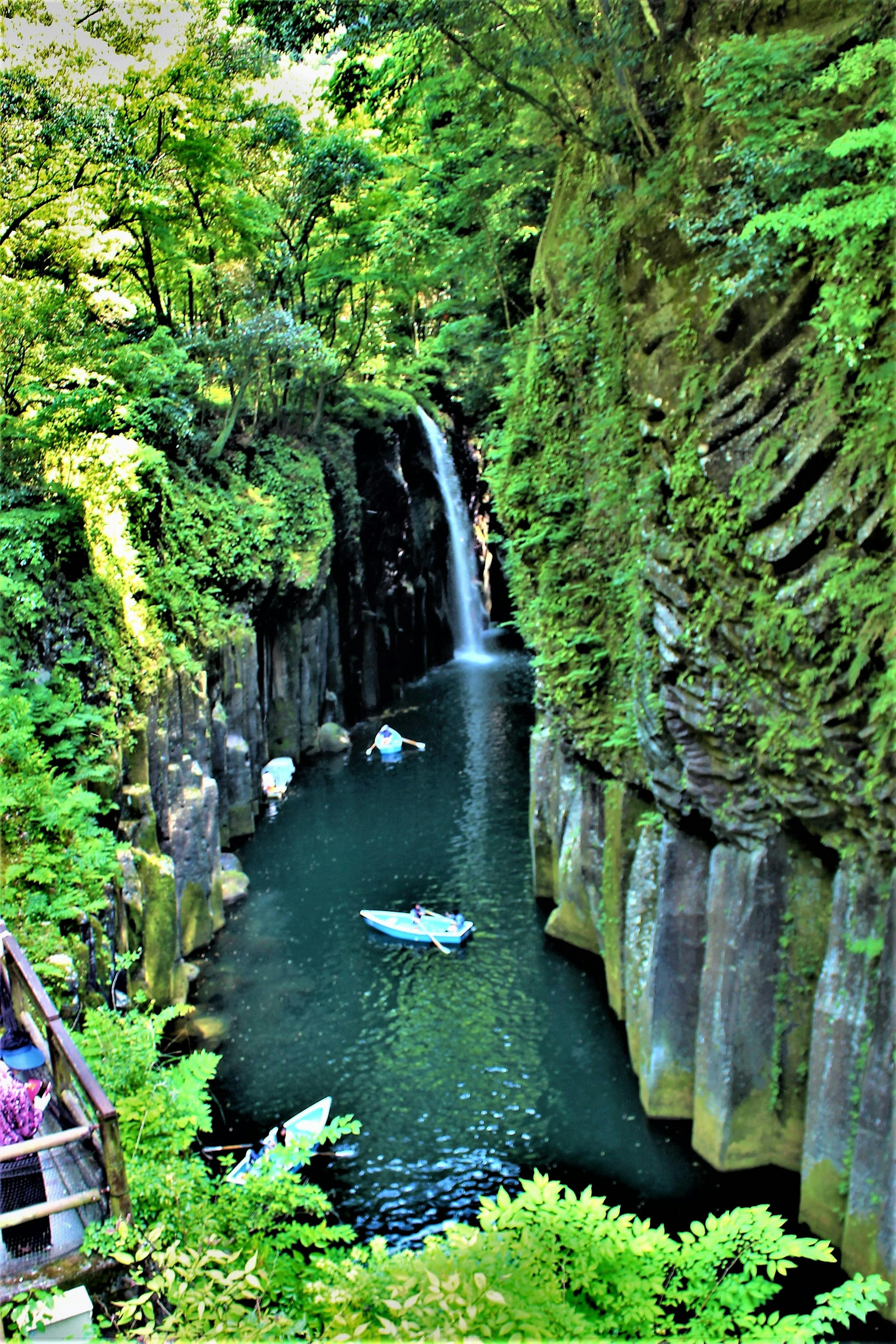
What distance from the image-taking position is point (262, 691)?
32281 mm

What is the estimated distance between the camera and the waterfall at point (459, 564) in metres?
50.1

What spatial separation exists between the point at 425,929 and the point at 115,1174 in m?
14.5

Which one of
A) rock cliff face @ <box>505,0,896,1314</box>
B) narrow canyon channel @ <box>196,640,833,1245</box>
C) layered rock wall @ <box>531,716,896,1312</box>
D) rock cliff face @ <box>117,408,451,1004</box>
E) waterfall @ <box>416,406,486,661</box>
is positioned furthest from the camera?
waterfall @ <box>416,406,486,661</box>

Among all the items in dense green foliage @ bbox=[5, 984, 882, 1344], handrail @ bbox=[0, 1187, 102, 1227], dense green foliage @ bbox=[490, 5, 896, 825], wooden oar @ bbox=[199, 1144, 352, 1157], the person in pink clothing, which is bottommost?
wooden oar @ bbox=[199, 1144, 352, 1157]

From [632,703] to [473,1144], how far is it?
736 cm

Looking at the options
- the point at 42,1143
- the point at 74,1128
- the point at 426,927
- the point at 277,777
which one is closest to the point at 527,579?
the point at 426,927

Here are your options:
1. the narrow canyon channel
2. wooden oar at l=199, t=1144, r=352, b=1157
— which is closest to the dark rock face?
the narrow canyon channel

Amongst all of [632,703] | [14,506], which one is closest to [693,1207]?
[632,703]

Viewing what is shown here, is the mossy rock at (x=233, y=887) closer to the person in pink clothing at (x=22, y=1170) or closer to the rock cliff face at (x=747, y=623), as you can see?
the rock cliff face at (x=747, y=623)

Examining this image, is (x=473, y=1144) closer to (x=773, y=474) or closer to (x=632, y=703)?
(x=632, y=703)

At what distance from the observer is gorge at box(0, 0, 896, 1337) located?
11094 millimetres

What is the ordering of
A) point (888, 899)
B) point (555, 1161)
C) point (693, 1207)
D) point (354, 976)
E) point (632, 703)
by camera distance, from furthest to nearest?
point (354, 976) < point (632, 703) < point (555, 1161) < point (693, 1207) < point (888, 899)

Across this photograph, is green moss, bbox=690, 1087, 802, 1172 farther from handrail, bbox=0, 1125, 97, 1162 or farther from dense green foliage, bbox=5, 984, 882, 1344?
handrail, bbox=0, 1125, 97, 1162

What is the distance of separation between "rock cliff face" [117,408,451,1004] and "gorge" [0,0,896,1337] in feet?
0.66
